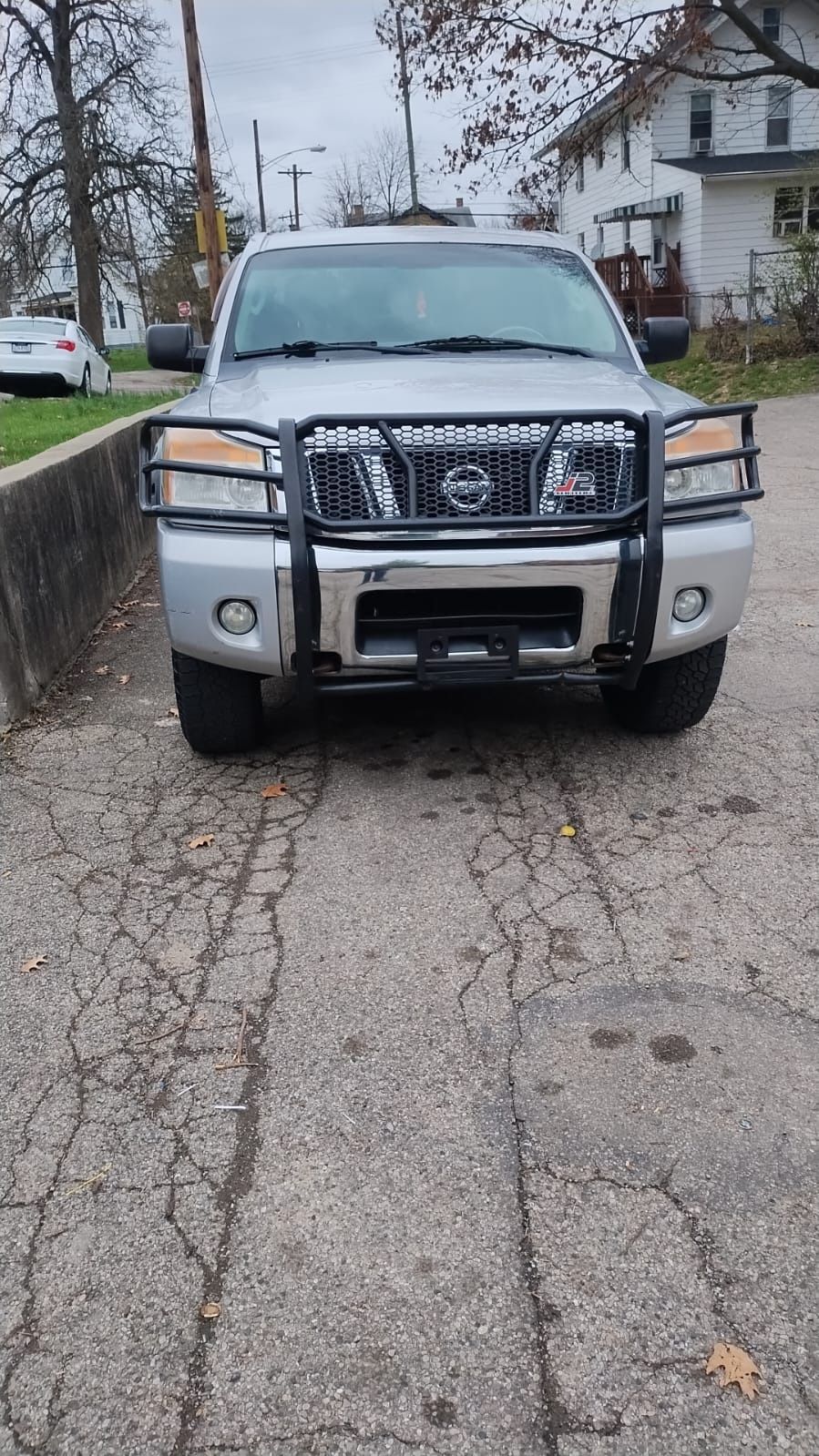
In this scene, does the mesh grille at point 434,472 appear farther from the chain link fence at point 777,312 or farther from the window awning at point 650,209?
the window awning at point 650,209

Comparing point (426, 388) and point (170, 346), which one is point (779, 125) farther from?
point (426, 388)

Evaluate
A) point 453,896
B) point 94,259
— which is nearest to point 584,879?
point 453,896

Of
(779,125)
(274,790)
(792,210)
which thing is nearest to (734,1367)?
(274,790)

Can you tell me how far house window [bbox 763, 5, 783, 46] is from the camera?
98.9 feet

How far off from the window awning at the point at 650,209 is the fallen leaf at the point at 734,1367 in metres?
35.5

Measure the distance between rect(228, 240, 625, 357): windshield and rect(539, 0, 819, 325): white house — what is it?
83.7 feet

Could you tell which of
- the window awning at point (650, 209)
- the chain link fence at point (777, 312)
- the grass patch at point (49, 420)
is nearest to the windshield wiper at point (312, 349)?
the grass patch at point (49, 420)

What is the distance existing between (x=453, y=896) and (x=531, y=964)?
1.36 feet

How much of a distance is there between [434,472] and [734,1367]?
2.50 meters

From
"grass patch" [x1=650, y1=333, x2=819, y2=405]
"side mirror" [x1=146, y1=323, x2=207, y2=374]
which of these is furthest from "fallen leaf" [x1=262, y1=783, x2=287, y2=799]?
"grass patch" [x1=650, y1=333, x2=819, y2=405]

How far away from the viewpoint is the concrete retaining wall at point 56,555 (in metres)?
4.73

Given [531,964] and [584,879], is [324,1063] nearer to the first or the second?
[531,964]

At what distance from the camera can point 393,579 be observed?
3.45 m

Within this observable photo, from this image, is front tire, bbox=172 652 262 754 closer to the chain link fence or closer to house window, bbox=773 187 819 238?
the chain link fence
